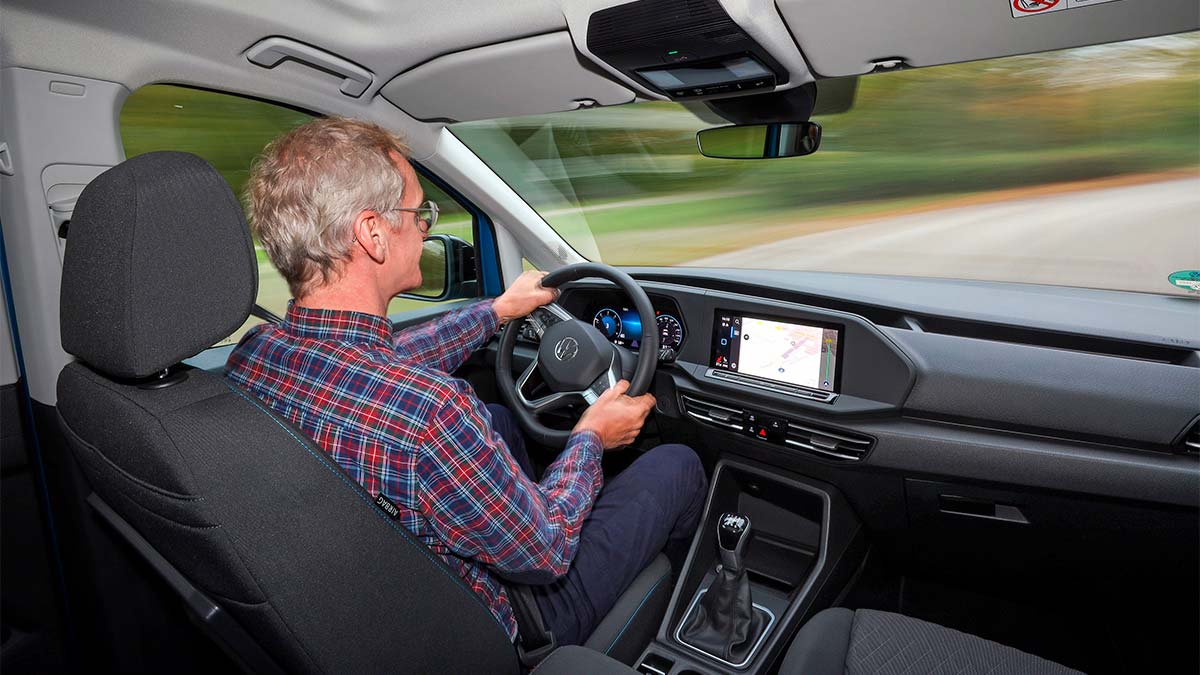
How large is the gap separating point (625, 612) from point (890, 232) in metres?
1.98

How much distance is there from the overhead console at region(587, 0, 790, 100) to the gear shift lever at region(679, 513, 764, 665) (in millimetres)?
1380

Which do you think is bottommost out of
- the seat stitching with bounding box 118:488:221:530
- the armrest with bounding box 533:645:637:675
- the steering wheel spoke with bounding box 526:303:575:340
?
the armrest with bounding box 533:645:637:675

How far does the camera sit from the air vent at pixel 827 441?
2117 mm

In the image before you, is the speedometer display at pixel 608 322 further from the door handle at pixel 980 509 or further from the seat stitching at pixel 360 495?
the seat stitching at pixel 360 495

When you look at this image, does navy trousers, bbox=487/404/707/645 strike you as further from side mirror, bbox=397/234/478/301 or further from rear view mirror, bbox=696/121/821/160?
side mirror, bbox=397/234/478/301

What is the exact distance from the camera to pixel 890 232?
2.95 meters

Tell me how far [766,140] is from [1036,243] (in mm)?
1106

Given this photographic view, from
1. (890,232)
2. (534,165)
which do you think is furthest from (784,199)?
(534,165)

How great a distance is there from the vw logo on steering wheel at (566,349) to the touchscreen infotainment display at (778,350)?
50 cm

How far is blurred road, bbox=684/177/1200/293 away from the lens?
2.15m

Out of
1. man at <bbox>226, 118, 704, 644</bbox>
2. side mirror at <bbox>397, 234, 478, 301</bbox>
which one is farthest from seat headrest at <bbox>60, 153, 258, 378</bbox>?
side mirror at <bbox>397, 234, 478, 301</bbox>

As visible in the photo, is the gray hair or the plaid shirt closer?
the plaid shirt

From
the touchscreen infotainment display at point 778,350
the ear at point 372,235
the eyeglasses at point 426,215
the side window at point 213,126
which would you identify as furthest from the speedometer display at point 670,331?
the ear at point 372,235

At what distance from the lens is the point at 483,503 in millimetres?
1332
